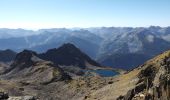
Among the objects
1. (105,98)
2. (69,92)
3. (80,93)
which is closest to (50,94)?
(69,92)

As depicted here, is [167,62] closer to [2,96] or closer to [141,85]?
[141,85]

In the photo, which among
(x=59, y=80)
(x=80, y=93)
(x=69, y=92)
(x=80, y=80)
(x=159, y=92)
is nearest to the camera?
(x=159, y=92)

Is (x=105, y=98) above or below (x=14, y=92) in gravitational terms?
above

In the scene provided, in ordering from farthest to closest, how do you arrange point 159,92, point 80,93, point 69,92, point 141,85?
1. point 69,92
2. point 80,93
3. point 141,85
4. point 159,92

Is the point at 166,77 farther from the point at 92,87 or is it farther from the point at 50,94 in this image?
the point at 50,94

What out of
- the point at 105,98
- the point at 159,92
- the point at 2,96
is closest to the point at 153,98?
the point at 159,92

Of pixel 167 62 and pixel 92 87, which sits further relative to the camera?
pixel 92 87

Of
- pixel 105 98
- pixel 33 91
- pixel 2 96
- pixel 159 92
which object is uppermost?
pixel 159 92

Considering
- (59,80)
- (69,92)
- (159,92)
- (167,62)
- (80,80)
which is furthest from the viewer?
(59,80)

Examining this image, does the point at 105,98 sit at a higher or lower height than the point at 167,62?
lower
